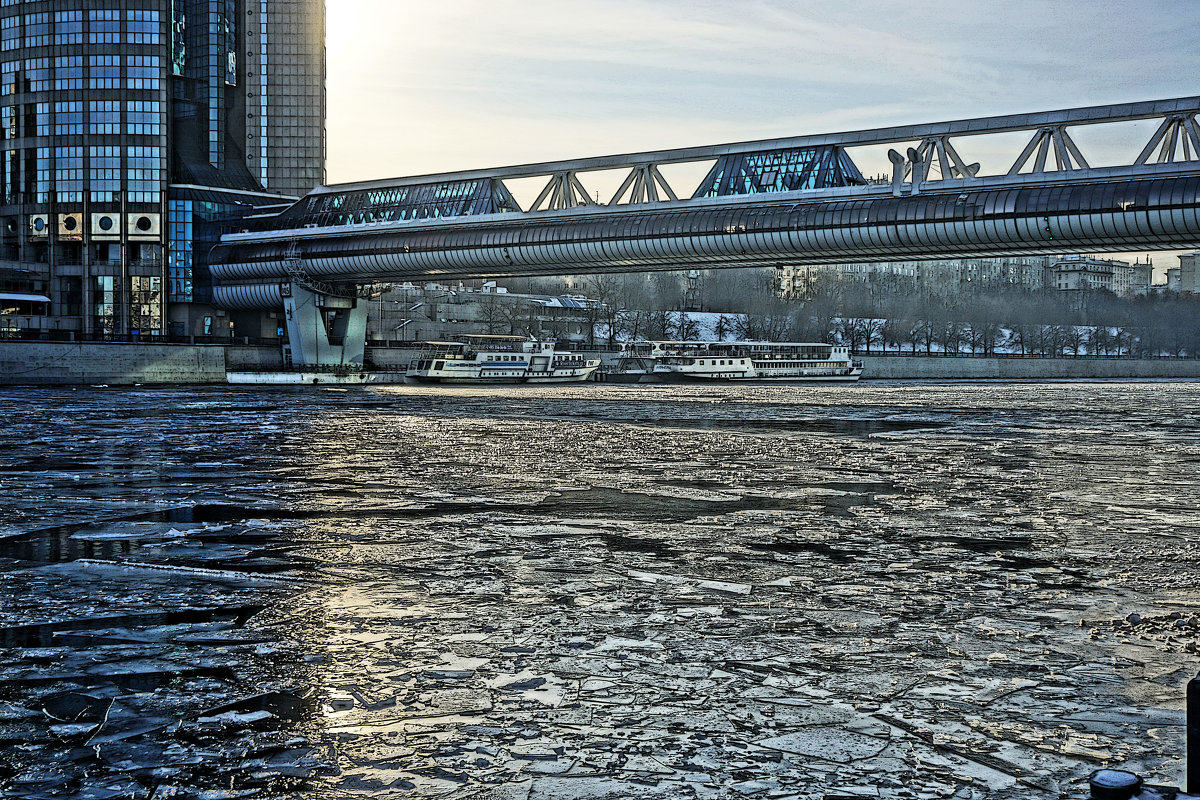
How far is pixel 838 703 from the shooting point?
6340 mm

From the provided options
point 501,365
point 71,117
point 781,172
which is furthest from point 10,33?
point 781,172

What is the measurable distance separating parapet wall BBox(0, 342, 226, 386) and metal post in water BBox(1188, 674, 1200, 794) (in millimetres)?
72882

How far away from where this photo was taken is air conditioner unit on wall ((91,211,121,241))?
96.4 metres

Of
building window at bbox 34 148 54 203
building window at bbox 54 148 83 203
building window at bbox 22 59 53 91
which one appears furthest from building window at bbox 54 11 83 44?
building window at bbox 34 148 54 203

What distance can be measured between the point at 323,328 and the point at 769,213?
1552 inches

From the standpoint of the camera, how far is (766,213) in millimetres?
63188

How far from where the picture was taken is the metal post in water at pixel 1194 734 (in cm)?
335

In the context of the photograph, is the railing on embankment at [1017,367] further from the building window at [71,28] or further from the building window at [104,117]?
the building window at [71,28]

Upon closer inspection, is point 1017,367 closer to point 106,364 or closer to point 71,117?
point 106,364

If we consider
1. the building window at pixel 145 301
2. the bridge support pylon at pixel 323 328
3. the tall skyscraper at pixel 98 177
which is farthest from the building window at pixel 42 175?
the bridge support pylon at pixel 323 328

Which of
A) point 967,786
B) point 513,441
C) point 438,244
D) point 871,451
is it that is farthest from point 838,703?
point 438,244

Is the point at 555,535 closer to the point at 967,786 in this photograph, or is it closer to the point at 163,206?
the point at 967,786

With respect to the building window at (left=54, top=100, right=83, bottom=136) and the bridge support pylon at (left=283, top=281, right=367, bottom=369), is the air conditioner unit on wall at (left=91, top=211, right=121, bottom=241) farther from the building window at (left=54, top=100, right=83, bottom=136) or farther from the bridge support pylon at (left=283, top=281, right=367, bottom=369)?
the bridge support pylon at (left=283, top=281, right=367, bottom=369)

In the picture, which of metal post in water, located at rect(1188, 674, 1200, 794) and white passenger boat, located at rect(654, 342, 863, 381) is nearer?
metal post in water, located at rect(1188, 674, 1200, 794)
